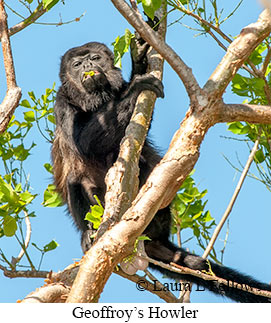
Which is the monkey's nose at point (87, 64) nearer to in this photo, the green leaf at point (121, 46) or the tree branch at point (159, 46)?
the green leaf at point (121, 46)

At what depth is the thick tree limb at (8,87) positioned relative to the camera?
285 cm

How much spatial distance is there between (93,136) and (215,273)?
1823 mm

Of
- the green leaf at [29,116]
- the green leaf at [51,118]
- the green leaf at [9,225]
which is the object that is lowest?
the green leaf at [9,225]

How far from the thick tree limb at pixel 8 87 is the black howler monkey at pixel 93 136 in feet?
6.18

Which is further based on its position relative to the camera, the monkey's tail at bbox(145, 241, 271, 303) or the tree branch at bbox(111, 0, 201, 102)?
the monkey's tail at bbox(145, 241, 271, 303)

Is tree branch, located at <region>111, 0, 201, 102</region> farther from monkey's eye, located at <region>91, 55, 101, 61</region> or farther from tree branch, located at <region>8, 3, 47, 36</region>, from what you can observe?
monkey's eye, located at <region>91, 55, 101, 61</region>

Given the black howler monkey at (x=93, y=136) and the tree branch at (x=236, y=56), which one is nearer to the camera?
the tree branch at (x=236, y=56)

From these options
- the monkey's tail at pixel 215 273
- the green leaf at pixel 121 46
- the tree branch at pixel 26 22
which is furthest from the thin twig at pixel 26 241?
the green leaf at pixel 121 46

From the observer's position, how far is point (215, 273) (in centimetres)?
491

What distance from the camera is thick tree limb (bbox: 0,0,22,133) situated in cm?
285

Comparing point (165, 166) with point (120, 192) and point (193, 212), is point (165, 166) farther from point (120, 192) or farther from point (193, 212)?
point (193, 212)

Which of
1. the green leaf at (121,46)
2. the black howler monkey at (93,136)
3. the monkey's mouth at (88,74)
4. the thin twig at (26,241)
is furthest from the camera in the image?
the monkey's mouth at (88,74)

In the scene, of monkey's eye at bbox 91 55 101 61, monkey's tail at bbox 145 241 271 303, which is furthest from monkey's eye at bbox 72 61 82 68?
monkey's tail at bbox 145 241 271 303

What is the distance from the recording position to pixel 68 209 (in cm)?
604
